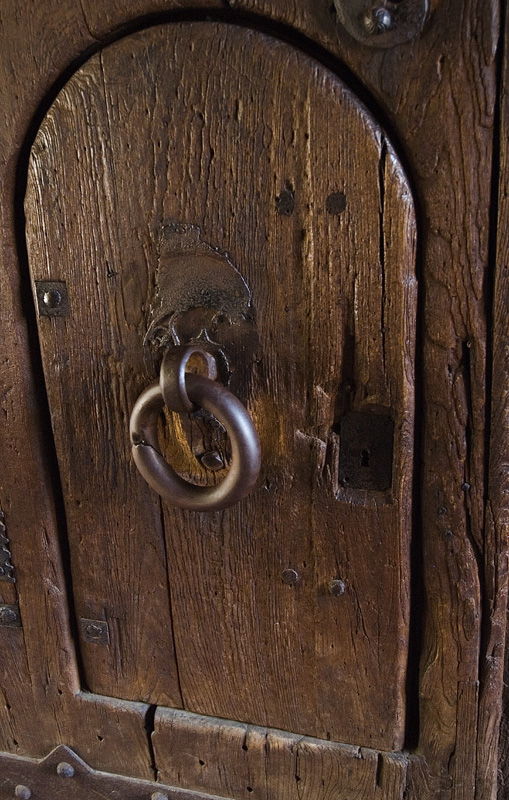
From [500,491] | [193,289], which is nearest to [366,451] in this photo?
[500,491]

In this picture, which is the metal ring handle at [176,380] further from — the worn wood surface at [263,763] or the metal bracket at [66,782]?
the metal bracket at [66,782]

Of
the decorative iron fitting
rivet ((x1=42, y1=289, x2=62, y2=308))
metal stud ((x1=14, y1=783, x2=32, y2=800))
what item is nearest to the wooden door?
rivet ((x1=42, y1=289, x2=62, y2=308))

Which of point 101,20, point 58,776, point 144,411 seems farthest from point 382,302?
point 58,776

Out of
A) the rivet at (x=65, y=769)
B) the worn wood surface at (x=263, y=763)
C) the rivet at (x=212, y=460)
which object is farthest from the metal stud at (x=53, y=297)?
the rivet at (x=65, y=769)

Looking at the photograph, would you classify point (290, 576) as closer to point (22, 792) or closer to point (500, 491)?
point (500, 491)

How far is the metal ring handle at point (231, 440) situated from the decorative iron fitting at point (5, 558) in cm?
31

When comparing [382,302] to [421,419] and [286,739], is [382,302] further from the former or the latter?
[286,739]

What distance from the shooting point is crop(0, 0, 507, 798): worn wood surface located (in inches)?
24.9

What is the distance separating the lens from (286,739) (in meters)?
0.91

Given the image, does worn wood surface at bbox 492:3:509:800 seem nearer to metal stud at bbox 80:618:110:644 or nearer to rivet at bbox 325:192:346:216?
rivet at bbox 325:192:346:216

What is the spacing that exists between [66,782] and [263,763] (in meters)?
0.34

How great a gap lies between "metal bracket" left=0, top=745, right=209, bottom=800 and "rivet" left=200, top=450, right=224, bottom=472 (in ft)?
1.81

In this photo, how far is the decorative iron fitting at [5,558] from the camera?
935 mm

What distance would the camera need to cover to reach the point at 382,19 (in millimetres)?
611
